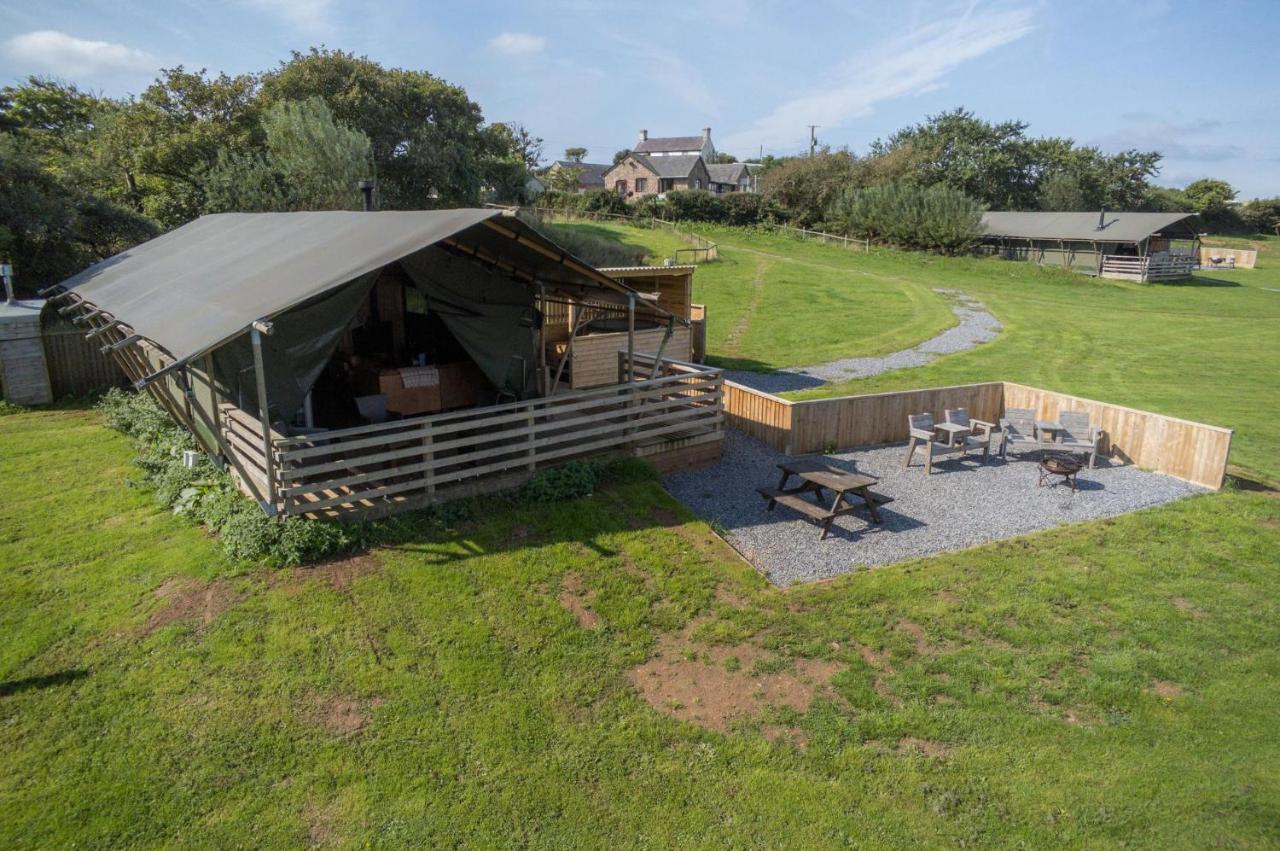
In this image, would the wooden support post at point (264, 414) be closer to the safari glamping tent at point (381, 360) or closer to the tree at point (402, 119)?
the safari glamping tent at point (381, 360)

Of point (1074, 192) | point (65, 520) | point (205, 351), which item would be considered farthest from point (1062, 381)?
point (1074, 192)

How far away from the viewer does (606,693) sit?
723cm

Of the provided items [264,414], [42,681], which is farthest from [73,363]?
[42,681]

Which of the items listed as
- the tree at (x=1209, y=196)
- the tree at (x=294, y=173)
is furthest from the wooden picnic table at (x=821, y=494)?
the tree at (x=1209, y=196)

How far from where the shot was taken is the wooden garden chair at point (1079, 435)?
1431 centimetres

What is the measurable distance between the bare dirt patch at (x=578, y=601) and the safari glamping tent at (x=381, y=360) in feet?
7.63

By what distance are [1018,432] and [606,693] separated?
11698 millimetres

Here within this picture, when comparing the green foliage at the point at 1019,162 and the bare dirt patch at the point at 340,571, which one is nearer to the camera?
the bare dirt patch at the point at 340,571

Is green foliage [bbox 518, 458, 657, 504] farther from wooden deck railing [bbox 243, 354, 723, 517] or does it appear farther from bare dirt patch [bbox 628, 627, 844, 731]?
bare dirt patch [bbox 628, 627, 844, 731]

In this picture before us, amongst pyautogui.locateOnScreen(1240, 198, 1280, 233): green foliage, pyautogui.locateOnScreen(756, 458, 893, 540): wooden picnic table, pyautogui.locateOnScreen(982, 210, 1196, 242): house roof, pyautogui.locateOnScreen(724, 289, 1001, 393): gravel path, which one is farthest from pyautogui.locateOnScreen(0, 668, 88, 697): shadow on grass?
pyautogui.locateOnScreen(1240, 198, 1280, 233): green foliage

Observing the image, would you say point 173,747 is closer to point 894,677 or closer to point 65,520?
point 65,520

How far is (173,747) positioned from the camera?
625 centimetres

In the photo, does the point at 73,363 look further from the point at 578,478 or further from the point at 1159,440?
the point at 1159,440

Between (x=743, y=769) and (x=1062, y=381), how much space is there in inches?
728
